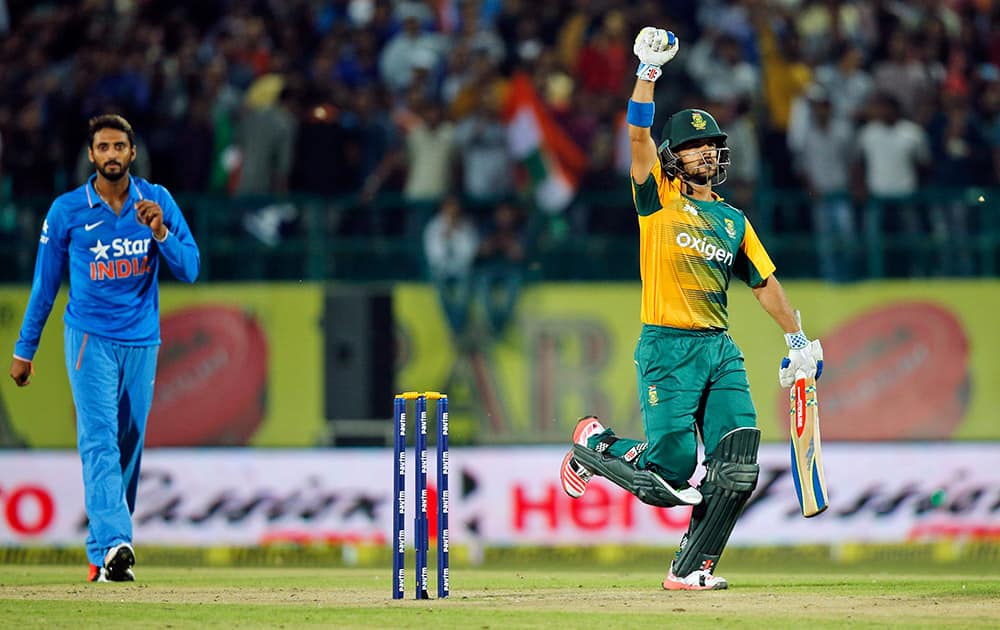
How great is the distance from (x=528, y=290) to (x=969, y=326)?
3.59 m

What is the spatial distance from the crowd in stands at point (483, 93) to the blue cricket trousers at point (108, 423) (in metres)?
5.25

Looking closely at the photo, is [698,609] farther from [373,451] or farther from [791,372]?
[373,451]

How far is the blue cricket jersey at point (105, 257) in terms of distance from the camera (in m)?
10.3

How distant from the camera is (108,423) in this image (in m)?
10.2

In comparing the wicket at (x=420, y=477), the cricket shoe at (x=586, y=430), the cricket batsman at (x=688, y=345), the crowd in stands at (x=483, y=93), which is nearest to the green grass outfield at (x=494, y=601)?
the wicket at (x=420, y=477)

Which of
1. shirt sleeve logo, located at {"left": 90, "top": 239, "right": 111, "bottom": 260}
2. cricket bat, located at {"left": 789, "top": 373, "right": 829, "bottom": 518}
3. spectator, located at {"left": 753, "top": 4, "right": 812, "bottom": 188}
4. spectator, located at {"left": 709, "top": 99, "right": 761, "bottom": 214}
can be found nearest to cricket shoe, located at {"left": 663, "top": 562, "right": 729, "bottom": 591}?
cricket bat, located at {"left": 789, "top": 373, "right": 829, "bottom": 518}

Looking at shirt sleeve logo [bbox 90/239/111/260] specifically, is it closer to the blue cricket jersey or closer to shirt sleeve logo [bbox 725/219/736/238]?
the blue cricket jersey

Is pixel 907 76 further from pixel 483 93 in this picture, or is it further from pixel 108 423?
pixel 108 423

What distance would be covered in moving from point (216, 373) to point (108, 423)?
191 inches

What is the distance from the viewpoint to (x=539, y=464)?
14.4 m

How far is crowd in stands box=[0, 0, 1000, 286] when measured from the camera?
16.2m

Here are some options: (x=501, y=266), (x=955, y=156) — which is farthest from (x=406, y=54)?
(x=955, y=156)

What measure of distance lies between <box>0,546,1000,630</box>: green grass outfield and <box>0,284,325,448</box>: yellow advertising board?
2.75 metres

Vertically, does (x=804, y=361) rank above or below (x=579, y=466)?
above
